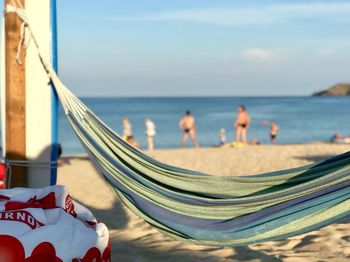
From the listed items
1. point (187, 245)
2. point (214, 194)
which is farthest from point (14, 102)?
point (187, 245)

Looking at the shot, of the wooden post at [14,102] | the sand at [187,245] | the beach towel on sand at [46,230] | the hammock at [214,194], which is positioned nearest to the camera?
the beach towel on sand at [46,230]

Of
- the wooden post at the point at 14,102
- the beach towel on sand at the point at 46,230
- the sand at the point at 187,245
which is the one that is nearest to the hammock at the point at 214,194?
the wooden post at the point at 14,102

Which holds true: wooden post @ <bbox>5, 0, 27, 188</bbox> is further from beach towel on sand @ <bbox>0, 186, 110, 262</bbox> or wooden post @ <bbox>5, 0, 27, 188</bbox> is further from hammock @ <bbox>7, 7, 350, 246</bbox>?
beach towel on sand @ <bbox>0, 186, 110, 262</bbox>

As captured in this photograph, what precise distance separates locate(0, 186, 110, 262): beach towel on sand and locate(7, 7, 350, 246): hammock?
39cm

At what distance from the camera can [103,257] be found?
2500 millimetres

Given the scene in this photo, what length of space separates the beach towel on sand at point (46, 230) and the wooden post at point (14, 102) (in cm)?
81

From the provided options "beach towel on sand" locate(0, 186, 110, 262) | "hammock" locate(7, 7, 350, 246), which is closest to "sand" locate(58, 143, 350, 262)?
"hammock" locate(7, 7, 350, 246)

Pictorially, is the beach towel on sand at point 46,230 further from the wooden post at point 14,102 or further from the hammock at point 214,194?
the wooden post at point 14,102

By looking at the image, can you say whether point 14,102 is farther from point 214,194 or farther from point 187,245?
point 187,245

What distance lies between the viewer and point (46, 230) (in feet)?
7.14

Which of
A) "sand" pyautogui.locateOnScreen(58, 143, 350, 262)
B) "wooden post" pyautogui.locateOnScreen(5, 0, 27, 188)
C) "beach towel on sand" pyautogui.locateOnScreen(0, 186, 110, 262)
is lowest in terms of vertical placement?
"sand" pyautogui.locateOnScreen(58, 143, 350, 262)

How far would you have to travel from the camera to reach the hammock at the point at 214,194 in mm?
2336

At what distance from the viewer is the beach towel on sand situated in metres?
2.09

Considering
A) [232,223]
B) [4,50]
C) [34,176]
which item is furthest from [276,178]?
[4,50]
